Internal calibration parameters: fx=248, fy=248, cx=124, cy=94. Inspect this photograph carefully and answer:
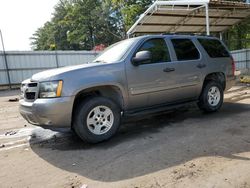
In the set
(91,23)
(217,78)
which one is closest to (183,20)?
(217,78)

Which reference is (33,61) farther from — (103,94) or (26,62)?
(103,94)

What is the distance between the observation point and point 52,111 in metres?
3.87

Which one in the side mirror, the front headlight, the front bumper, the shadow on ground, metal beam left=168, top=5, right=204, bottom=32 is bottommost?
the shadow on ground

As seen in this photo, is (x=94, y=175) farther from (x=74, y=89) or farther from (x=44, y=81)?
(x=44, y=81)

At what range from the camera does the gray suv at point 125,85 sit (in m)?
3.98

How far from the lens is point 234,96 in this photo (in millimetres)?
8312

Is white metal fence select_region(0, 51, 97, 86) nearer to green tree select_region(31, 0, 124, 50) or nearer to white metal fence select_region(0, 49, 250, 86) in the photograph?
white metal fence select_region(0, 49, 250, 86)

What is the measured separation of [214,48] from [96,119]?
3731 mm

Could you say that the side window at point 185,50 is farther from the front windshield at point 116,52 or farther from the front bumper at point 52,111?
the front bumper at point 52,111

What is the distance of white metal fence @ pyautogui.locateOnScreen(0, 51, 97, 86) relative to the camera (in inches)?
683

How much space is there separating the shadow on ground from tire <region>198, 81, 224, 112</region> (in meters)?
0.42

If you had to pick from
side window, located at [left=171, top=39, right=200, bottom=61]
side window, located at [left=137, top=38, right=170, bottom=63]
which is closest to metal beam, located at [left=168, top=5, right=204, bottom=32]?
side window, located at [left=171, top=39, right=200, bottom=61]

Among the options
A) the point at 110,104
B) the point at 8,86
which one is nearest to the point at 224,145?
the point at 110,104

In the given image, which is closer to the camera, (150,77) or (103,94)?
(103,94)
